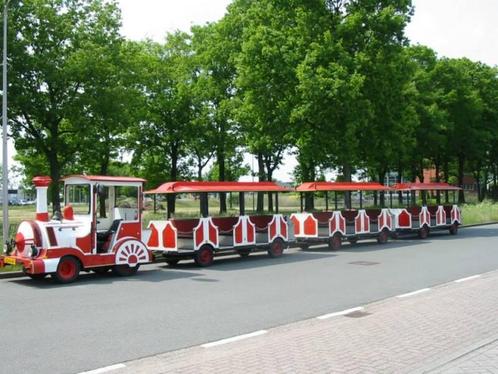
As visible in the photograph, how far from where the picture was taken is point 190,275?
1369cm

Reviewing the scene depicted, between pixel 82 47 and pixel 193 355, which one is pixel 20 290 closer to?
pixel 193 355

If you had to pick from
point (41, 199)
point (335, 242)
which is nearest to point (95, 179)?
Result: point (41, 199)

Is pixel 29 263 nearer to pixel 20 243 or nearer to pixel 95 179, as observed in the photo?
pixel 20 243

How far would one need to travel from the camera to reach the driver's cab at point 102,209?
42.6 ft

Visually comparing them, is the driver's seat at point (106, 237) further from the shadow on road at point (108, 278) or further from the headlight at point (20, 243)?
the headlight at point (20, 243)

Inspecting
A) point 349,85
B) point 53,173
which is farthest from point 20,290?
point 53,173

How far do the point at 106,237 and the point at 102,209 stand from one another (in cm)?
69

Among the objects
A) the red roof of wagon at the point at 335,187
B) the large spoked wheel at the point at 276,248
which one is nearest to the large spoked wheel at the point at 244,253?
the large spoked wheel at the point at 276,248

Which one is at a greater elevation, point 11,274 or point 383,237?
point 383,237

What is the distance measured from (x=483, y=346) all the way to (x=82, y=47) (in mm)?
29073

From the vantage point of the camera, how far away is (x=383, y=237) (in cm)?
2288

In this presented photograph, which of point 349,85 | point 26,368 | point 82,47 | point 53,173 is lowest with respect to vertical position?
point 26,368

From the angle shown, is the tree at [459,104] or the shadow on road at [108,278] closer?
the shadow on road at [108,278]

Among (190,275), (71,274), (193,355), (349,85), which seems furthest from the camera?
(349,85)
